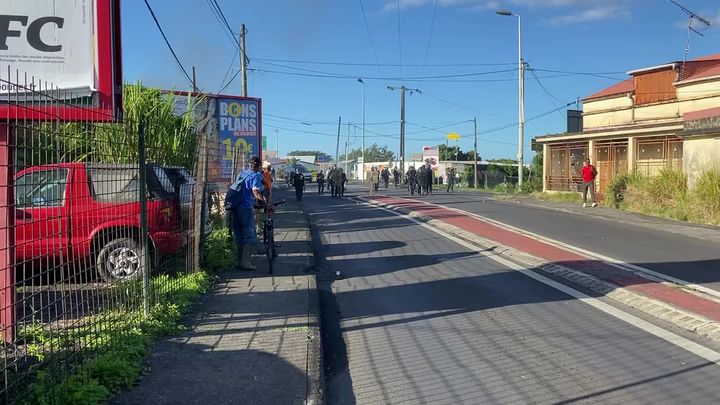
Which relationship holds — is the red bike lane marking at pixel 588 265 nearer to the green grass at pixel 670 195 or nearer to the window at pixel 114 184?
the green grass at pixel 670 195

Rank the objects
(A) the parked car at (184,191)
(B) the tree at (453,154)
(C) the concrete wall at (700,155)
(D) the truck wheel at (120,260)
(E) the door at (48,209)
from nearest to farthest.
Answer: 1. (E) the door at (48,209)
2. (D) the truck wheel at (120,260)
3. (A) the parked car at (184,191)
4. (C) the concrete wall at (700,155)
5. (B) the tree at (453,154)

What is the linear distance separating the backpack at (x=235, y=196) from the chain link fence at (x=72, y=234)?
146 centimetres

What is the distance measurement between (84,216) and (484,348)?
408 cm

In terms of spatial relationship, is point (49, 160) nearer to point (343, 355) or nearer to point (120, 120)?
point (120, 120)

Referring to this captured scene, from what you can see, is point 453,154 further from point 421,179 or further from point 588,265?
point 588,265

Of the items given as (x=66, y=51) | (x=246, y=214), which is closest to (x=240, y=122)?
(x=246, y=214)

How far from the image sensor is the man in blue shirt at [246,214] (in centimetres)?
945

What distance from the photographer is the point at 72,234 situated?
5.08m

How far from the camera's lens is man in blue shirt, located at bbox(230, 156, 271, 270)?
9.45 meters

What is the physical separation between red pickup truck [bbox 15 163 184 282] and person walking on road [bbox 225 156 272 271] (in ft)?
7.12

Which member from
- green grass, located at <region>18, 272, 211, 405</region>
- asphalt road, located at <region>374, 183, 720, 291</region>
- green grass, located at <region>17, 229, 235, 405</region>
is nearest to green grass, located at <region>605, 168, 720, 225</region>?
asphalt road, located at <region>374, 183, 720, 291</region>

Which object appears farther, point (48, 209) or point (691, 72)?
point (691, 72)

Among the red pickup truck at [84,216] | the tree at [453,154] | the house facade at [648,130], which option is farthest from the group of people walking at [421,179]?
the tree at [453,154]

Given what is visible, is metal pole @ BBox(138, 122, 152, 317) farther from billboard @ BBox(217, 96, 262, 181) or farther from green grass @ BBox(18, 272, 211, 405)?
billboard @ BBox(217, 96, 262, 181)
